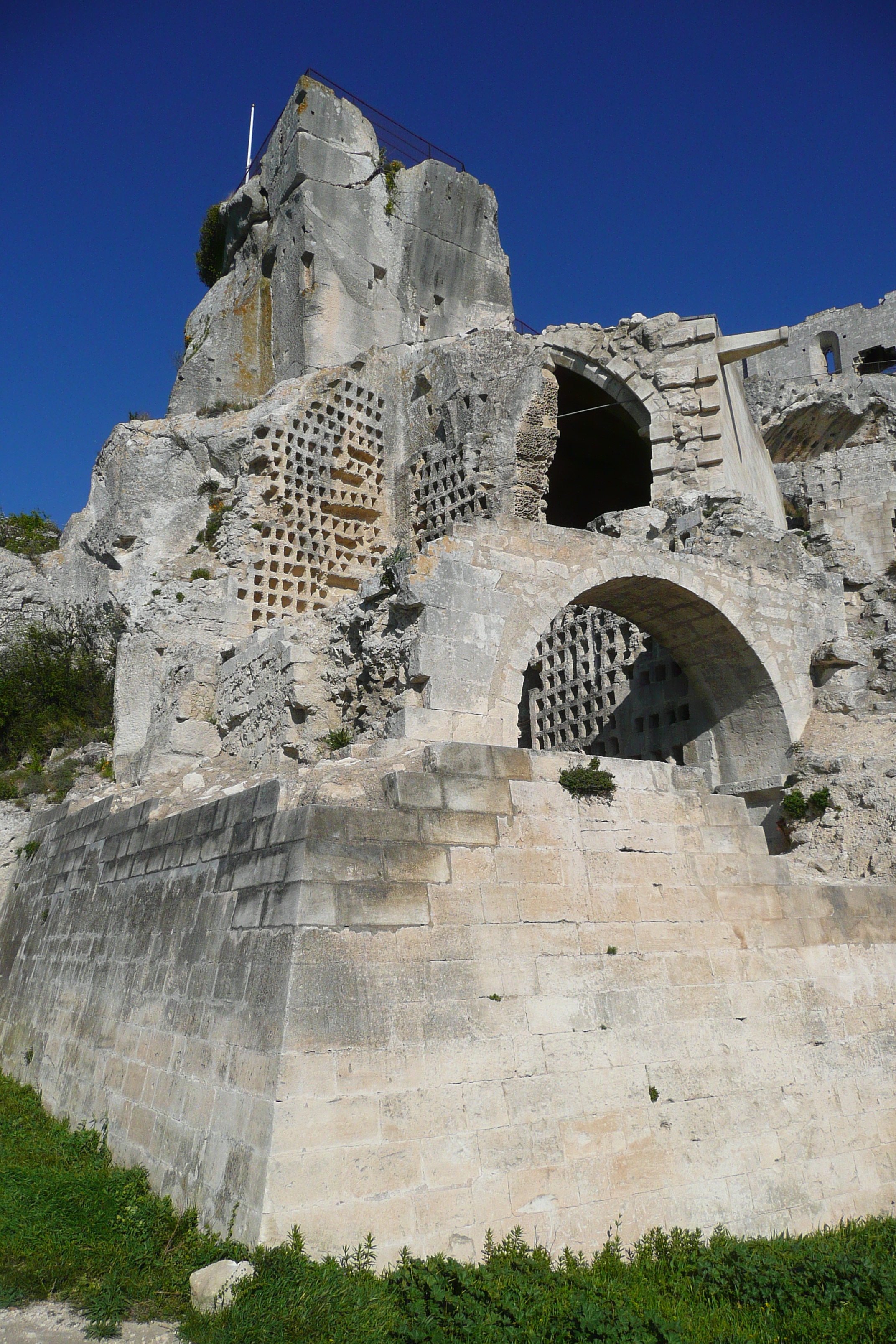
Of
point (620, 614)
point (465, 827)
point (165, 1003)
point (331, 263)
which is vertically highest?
point (331, 263)

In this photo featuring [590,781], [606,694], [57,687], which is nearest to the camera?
[590,781]

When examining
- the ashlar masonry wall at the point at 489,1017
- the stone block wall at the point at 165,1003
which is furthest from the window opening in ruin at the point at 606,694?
the stone block wall at the point at 165,1003

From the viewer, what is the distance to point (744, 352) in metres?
14.9

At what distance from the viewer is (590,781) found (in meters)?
6.67

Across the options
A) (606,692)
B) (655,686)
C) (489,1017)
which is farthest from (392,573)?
(606,692)

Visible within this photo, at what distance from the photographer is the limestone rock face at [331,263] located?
17828 millimetres

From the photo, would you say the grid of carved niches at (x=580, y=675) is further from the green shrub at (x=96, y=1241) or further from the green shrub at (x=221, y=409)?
the green shrub at (x=96, y=1241)

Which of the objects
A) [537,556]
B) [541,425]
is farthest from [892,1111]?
[541,425]

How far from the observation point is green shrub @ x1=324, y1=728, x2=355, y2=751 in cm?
868

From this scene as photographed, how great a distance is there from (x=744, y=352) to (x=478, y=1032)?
12578 millimetres

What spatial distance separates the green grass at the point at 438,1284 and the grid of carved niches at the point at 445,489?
33.1 ft

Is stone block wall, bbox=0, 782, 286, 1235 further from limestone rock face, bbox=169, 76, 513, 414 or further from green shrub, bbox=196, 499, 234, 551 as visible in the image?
limestone rock face, bbox=169, 76, 513, 414

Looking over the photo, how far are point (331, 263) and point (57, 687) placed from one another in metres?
9.33

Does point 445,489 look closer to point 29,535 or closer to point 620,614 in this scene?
point 620,614
